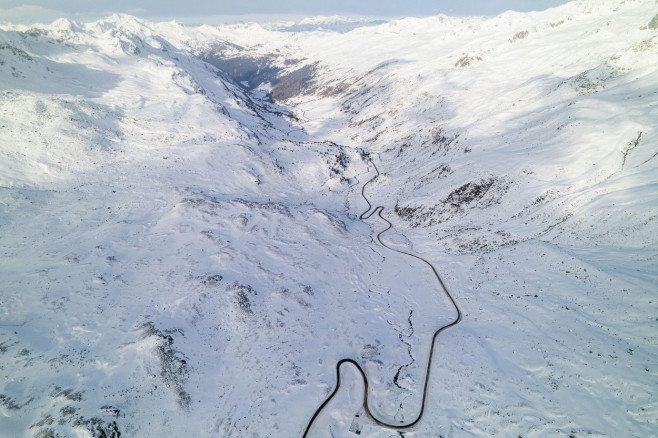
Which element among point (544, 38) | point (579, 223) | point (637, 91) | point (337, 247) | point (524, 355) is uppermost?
point (544, 38)

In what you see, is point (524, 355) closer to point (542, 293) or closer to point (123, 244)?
point (542, 293)

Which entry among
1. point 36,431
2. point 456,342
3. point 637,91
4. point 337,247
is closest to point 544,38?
point 637,91

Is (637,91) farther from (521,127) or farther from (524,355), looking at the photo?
(524,355)

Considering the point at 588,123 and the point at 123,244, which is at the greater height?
the point at 588,123

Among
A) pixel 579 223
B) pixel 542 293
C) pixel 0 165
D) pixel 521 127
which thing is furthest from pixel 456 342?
pixel 0 165

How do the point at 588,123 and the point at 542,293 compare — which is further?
the point at 588,123

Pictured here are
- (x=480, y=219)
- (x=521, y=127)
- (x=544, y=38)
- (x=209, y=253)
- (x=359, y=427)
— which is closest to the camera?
(x=359, y=427)

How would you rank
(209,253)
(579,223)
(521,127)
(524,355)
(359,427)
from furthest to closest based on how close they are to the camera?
(521,127)
(209,253)
(579,223)
(524,355)
(359,427)
